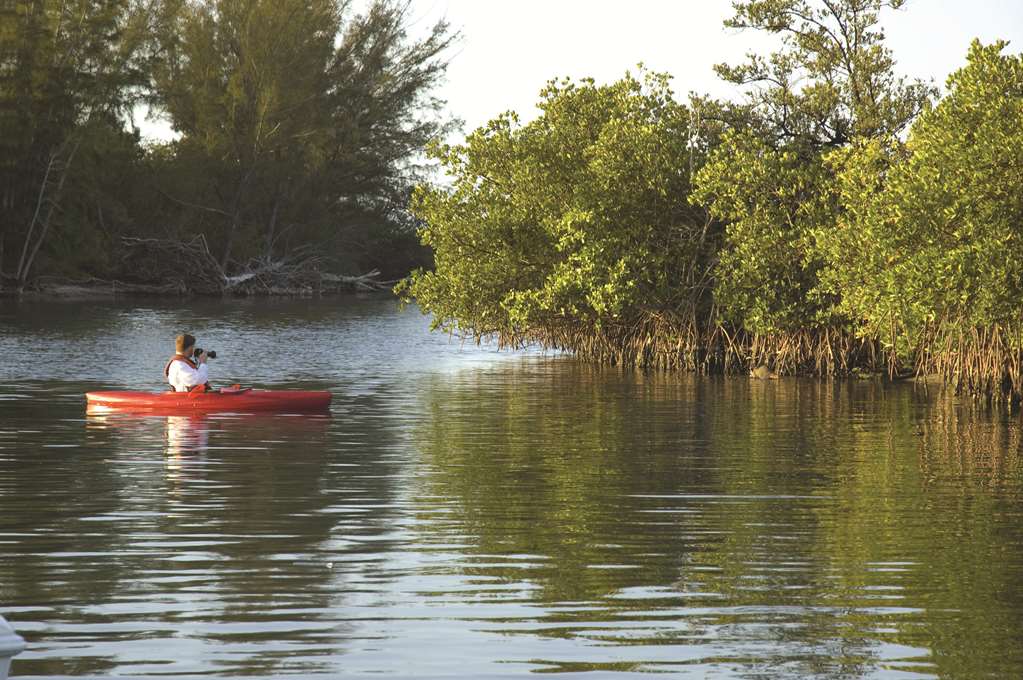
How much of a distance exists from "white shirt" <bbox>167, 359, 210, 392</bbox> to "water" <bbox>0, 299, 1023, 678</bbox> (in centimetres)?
58

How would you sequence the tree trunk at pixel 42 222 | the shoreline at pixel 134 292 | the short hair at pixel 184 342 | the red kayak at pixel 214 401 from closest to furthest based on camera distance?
the short hair at pixel 184 342 → the red kayak at pixel 214 401 → the tree trunk at pixel 42 222 → the shoreline at pixel 134 292

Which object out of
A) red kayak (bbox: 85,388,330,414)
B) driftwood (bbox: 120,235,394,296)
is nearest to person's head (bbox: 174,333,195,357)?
red kayak (bbox: 85,388,330,414)

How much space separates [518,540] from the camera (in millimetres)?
10641

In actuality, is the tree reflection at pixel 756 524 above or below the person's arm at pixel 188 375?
below

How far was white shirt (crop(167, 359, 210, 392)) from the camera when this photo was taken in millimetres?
19656

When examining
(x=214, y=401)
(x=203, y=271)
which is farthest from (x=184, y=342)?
(x=203, y=271)

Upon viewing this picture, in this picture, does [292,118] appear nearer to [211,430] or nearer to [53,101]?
[53,101]

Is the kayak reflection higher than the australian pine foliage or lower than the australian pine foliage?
lower

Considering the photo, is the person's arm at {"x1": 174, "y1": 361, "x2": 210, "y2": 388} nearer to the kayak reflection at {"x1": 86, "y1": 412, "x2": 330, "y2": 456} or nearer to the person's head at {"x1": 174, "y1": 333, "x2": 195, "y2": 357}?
the person's head at {"x1": 174, "y1": 333, "x2": 195, "y2": 357}

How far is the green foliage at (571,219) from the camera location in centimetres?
2770

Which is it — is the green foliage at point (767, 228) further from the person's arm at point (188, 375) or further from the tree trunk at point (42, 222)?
the tree trunk at point (42, 222)

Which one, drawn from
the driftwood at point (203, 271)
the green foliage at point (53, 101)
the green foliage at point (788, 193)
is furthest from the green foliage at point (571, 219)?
the driftwood at point (203, 271)

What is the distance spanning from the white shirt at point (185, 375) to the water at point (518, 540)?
0.58 meters

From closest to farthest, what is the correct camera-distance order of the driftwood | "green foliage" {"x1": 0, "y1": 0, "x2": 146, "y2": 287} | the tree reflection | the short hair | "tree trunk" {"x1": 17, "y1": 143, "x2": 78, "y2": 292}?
1. the tree reflection
2. the short hair
3. "green foliage" {"x1": 0, "y1": 0, "x2": 146, "y2": 287}
4. "tree trunk" {"x1": 17, "y1": 143, "x2": 78, "y2": 292}
5. the driftwood
